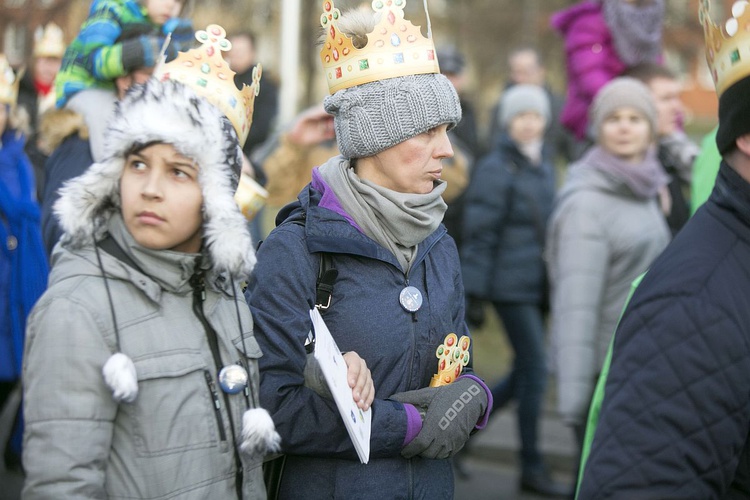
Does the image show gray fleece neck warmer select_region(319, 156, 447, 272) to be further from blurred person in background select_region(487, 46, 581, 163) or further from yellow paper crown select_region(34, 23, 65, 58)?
yellow paper crown select_region(34, 23, 65, 58)

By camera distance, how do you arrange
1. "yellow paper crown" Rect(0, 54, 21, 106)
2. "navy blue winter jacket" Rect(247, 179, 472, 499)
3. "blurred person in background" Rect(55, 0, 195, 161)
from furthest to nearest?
"yellow paper crown" Rect(0, 54, 21, 106)
"blurred person in background" Rect(55, 0, 195, 161)
"navy blue winter jacket" Rect(247, 179, 472, 499)

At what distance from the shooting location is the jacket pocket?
2578mm

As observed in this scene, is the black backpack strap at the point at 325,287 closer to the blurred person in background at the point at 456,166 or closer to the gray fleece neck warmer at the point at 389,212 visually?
the gray fleece neck warmer at the point at 389,212

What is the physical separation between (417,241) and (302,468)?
0.76 m

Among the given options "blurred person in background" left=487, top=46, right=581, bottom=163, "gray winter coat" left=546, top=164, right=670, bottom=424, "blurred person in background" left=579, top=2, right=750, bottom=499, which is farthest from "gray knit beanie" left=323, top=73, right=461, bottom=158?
"blurred person in background" left=487, top=46, right=581, bottom=163

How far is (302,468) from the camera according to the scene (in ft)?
10.2

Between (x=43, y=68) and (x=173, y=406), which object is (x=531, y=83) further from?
(x=173, y=406)

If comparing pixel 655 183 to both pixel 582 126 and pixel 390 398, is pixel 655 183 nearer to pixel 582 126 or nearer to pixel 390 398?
pixel 582 126

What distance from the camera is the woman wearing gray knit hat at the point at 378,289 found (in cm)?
303

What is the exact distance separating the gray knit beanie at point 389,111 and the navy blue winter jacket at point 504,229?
3250 mm

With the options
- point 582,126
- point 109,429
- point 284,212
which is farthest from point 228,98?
point 582,126

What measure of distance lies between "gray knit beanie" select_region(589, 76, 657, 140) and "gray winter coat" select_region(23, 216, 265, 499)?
320 cm

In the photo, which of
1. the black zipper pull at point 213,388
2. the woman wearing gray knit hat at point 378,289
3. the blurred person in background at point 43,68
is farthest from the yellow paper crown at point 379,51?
the blurred person in background at point 43,68

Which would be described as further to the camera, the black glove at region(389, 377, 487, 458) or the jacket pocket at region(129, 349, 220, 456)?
the black glove at region(389, 377, 487, 458)
